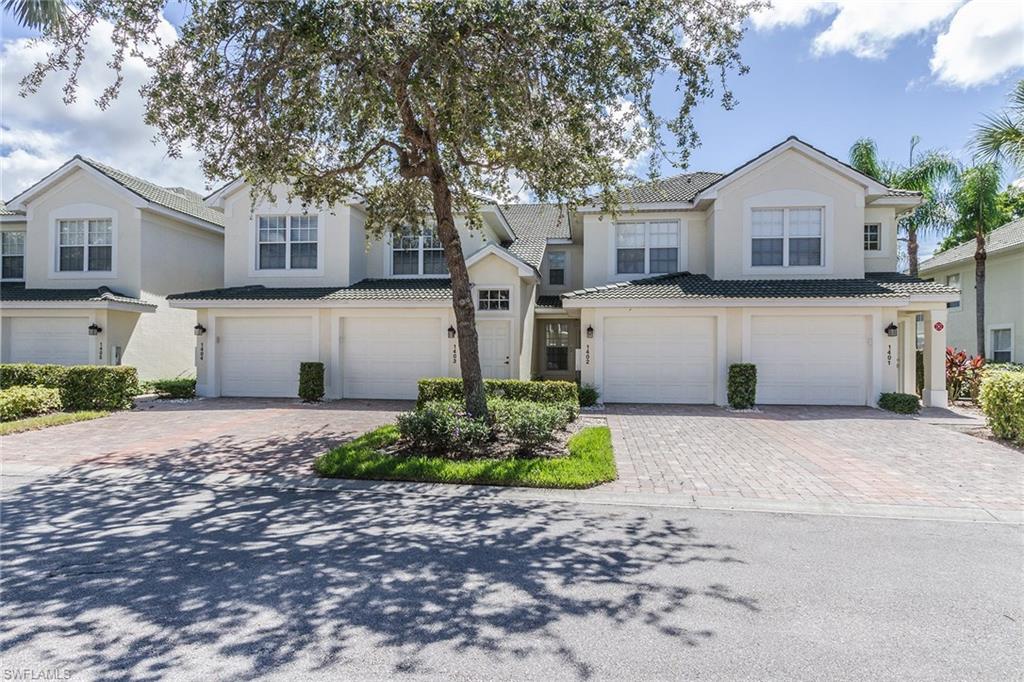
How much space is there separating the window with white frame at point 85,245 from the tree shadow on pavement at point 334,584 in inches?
561

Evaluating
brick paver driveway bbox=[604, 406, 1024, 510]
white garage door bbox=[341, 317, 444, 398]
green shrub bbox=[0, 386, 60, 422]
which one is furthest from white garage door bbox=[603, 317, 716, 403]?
green shrub bbox=[0, 386, 60, 422]

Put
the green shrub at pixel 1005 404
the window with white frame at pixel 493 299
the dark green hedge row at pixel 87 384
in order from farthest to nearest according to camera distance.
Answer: the window with white frame at pixel 493 299, the dark green hedge row at pixel 87 384, the green shrub at pixel 1005 404

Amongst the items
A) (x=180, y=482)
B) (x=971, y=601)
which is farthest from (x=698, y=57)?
(x=180, y=482)

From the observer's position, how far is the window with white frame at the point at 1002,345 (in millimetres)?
20375

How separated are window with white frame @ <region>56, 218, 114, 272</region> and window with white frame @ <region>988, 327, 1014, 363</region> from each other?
104 feet

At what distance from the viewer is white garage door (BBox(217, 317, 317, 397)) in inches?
645

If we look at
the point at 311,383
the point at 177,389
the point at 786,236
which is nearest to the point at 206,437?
the point at 311,383

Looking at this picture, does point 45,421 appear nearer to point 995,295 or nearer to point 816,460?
point 816,460

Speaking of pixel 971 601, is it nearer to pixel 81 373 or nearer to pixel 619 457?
pixel 619 457

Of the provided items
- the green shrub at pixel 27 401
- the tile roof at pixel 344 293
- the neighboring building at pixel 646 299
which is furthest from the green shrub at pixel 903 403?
the green shrub at pixel 27 401

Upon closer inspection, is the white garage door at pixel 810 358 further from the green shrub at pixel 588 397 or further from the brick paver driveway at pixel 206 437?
the brick paver driveway at pixel 206 437

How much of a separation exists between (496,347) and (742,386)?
22.2 ft

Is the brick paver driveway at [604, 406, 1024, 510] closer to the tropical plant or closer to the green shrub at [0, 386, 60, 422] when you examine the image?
the tropical plant

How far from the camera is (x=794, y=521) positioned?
5.90 metres
